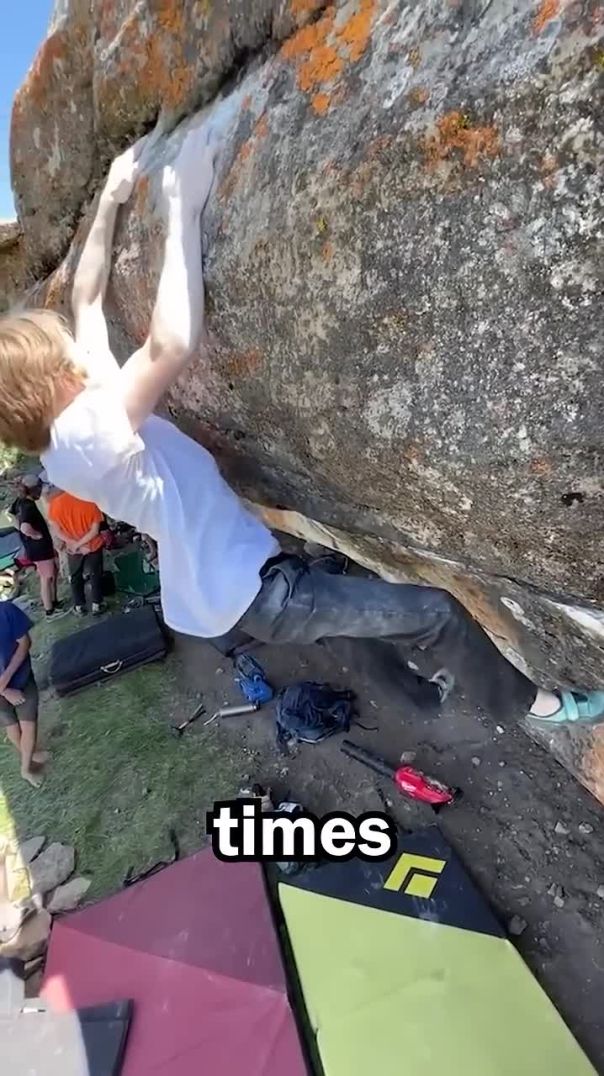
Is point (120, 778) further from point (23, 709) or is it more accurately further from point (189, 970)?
point (189, 970)

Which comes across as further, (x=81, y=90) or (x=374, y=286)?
(x=81, y=90)

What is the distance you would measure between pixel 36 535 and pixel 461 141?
5950 millimetres

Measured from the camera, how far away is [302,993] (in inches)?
130

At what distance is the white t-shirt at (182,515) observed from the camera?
2.09 metres

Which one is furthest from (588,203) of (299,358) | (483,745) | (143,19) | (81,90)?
(483,745)

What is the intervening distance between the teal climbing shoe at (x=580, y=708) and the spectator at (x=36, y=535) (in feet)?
16.9

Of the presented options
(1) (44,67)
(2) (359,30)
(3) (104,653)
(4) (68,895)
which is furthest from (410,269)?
(3) (104,653)

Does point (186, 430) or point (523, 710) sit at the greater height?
point (186, 430)

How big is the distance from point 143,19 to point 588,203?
6.05 ft

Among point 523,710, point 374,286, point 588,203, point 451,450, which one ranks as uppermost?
point 588,203

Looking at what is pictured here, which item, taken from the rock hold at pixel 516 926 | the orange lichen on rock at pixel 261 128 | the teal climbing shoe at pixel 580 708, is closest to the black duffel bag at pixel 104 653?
the rock hold at pixel 516 926

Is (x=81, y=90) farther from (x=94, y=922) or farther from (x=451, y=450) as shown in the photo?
(x=94, y=922)

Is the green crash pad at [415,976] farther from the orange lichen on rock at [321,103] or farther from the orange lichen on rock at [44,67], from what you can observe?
the orange lichen on rock at [44,67]

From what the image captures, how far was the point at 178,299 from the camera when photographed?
6.65ft
